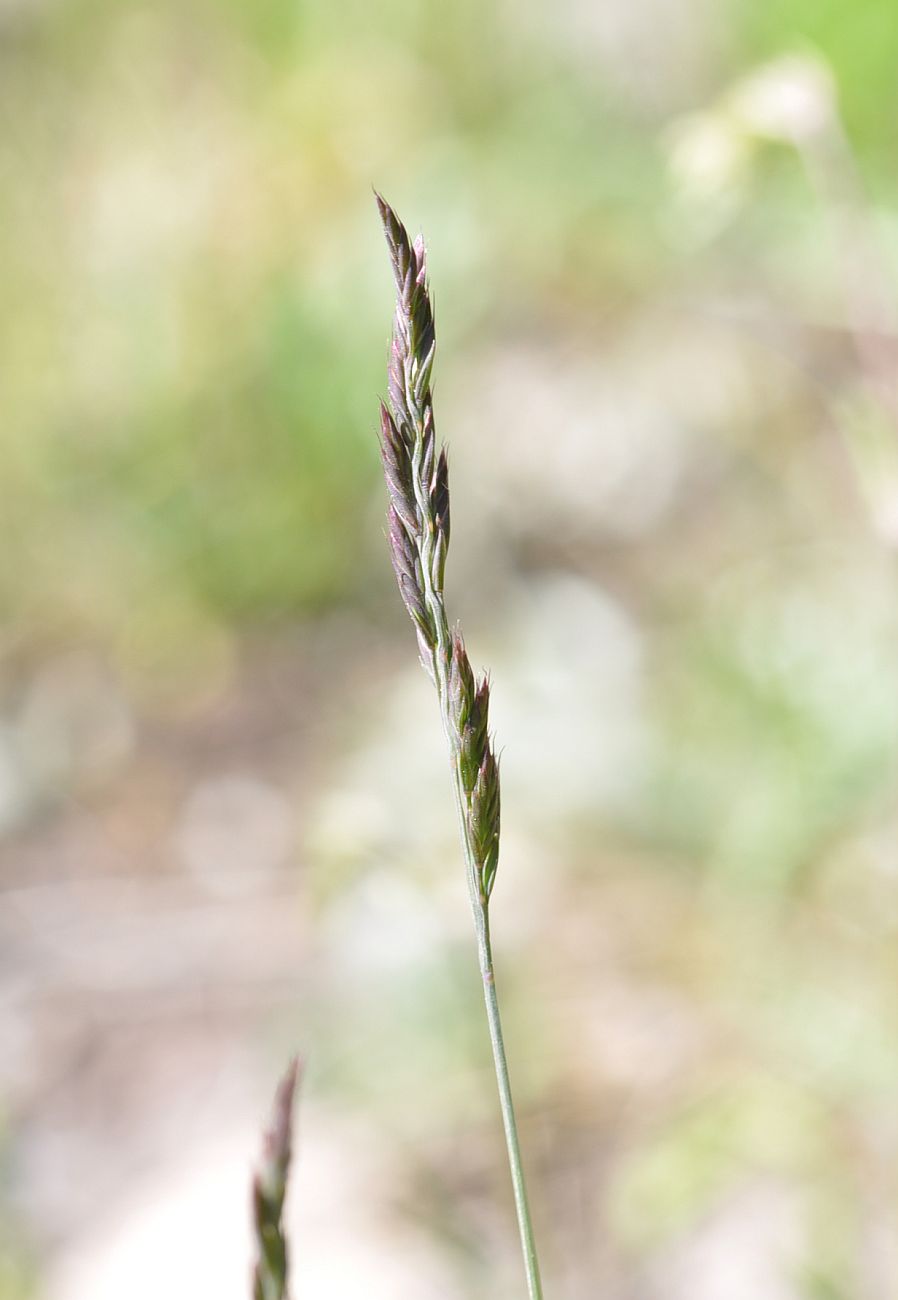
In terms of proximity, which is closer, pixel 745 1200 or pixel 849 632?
pixel 745 1200

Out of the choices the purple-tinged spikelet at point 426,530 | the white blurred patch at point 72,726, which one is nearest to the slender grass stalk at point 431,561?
the purple-tinged spikelet at point 426,530

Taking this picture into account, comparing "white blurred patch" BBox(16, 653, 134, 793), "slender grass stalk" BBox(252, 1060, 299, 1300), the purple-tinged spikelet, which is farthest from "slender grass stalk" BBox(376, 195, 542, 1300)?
"white blurred patch" BBox(16, 653, 134, 793)

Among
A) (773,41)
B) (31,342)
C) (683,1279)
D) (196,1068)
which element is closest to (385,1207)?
(683,1279)

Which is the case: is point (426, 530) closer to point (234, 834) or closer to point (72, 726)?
point (234, 834)

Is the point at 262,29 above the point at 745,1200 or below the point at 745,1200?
above

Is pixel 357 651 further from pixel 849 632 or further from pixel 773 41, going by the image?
pixel 773 41

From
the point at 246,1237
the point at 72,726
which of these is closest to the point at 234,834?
the point at 72,726
